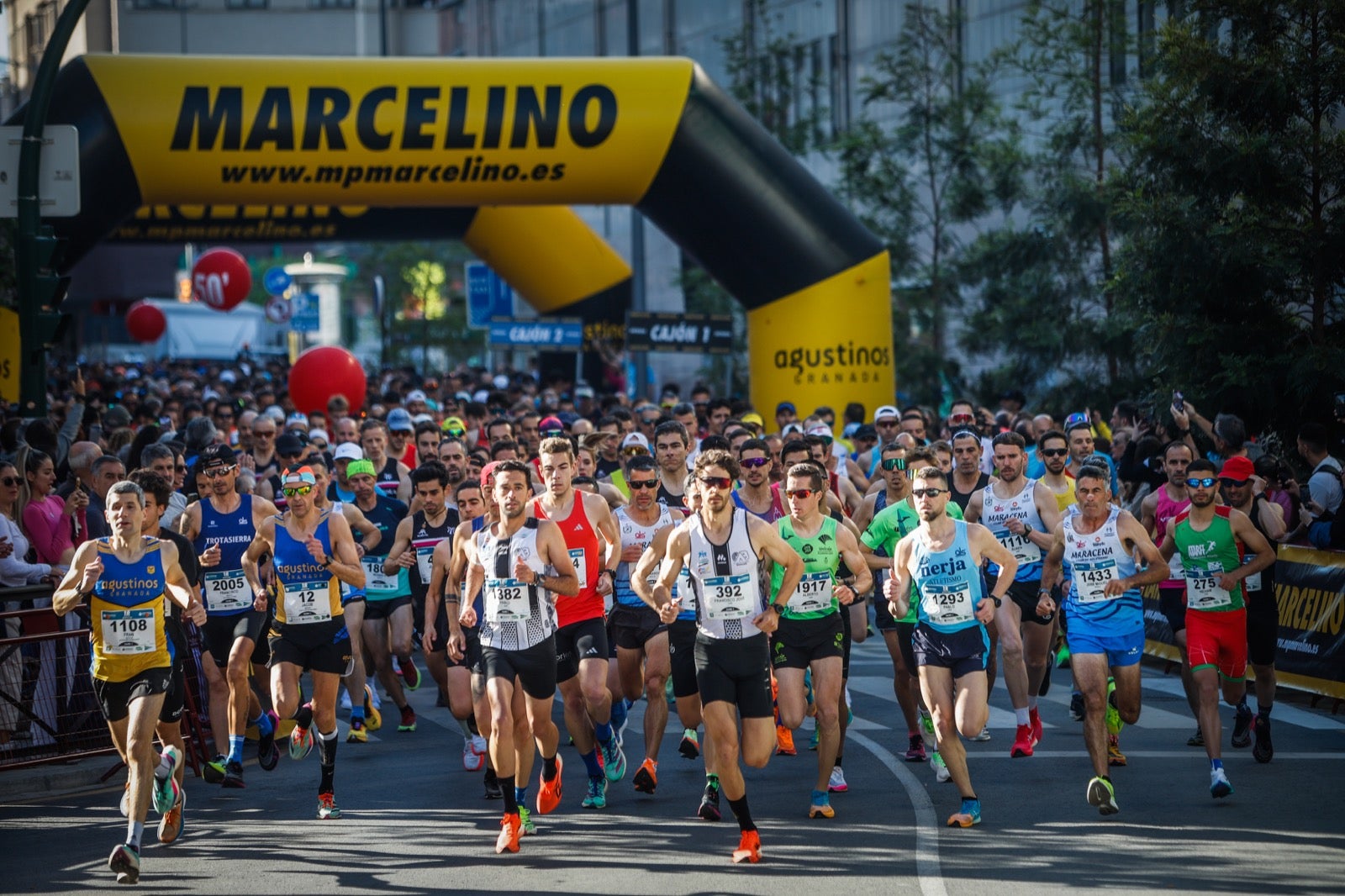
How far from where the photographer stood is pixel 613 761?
34.0 feet

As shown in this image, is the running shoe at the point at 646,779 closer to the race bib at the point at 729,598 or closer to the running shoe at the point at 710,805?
the running shoe at the point at 710,805

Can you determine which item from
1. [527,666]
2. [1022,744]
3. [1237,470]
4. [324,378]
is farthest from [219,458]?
[324,378]

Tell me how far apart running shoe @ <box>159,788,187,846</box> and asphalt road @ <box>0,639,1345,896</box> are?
0.06 meters

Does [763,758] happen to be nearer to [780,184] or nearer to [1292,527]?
[1292,527]

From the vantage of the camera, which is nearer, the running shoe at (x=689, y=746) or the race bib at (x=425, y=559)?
the running shoe at (x=689, y=746)

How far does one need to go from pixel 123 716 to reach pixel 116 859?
92 cm

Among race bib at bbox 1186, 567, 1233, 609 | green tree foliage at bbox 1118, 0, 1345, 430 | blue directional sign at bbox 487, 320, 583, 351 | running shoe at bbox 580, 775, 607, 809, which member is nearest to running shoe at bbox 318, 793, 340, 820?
running shoe at bbox 580, 775, 607, 809

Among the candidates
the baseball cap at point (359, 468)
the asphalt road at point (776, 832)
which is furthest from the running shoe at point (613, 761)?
the baseball cap at point (359, 468)

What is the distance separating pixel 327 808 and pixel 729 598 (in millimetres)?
2624

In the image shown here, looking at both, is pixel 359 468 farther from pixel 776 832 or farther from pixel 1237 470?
pixel 1237 470

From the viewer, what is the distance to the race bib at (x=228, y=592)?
433 inches

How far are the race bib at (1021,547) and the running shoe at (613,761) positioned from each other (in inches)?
119

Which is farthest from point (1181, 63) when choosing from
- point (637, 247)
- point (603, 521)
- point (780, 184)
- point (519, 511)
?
point (637, 247)

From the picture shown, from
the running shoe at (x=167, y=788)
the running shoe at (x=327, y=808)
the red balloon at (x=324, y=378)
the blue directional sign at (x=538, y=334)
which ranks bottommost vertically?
the running shoe at (x=327, y=808)
